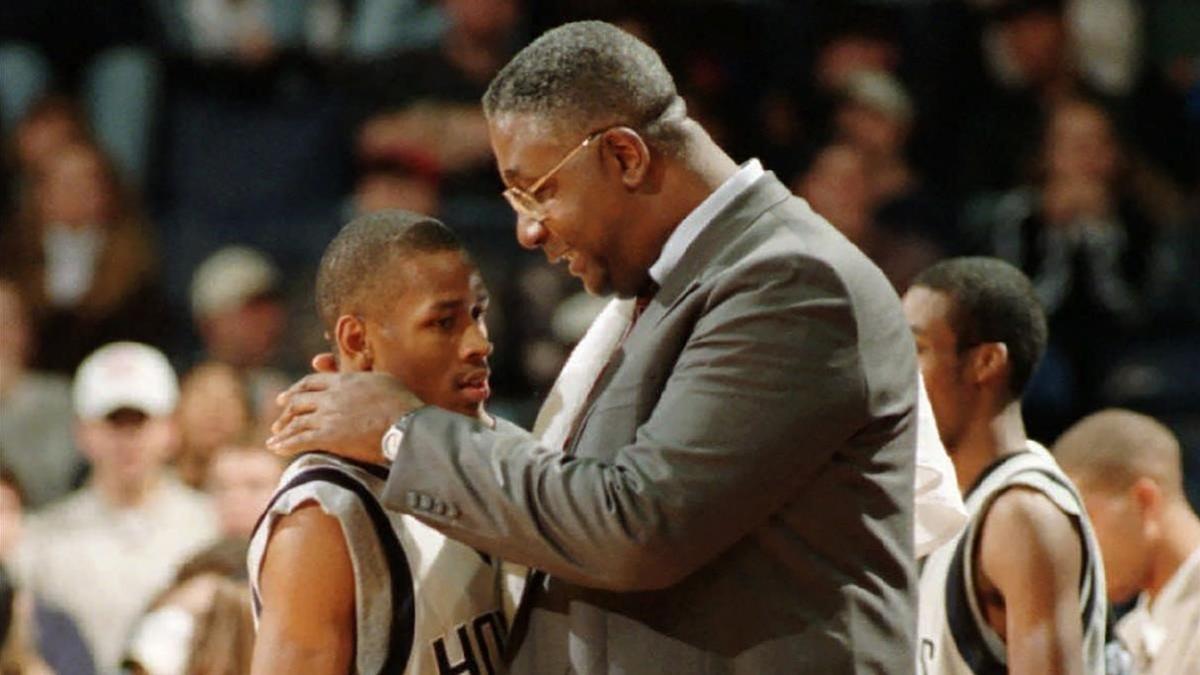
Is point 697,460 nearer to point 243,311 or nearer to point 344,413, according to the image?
point 344,413

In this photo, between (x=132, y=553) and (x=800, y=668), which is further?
(x=132, y=553)

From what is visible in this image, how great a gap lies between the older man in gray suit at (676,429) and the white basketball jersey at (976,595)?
922 mm

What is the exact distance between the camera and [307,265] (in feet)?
28.2

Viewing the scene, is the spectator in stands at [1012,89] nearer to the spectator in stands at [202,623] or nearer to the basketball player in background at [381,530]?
the spectator in stands at [202,623]

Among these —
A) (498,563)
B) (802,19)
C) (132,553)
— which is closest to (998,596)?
(498,563)

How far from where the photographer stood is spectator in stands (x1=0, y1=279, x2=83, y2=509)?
8.15 metres

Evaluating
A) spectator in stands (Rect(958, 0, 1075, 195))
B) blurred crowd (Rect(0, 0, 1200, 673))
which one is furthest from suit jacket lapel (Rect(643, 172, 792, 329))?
spectator in stands (Rect(958, 0, 1075, 195))

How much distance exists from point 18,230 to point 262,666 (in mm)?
5691

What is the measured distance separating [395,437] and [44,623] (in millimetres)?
3885

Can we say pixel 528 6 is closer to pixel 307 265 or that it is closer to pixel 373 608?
pixel 307 265

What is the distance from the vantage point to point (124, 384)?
7762 mm

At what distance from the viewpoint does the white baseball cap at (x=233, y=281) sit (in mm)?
8352

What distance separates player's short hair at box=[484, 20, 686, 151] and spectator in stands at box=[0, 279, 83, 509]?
5.13 m

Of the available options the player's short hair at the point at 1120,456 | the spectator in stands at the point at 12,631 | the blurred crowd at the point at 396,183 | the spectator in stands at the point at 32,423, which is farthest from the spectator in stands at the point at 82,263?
the player's short hair at the point at 1120,456
